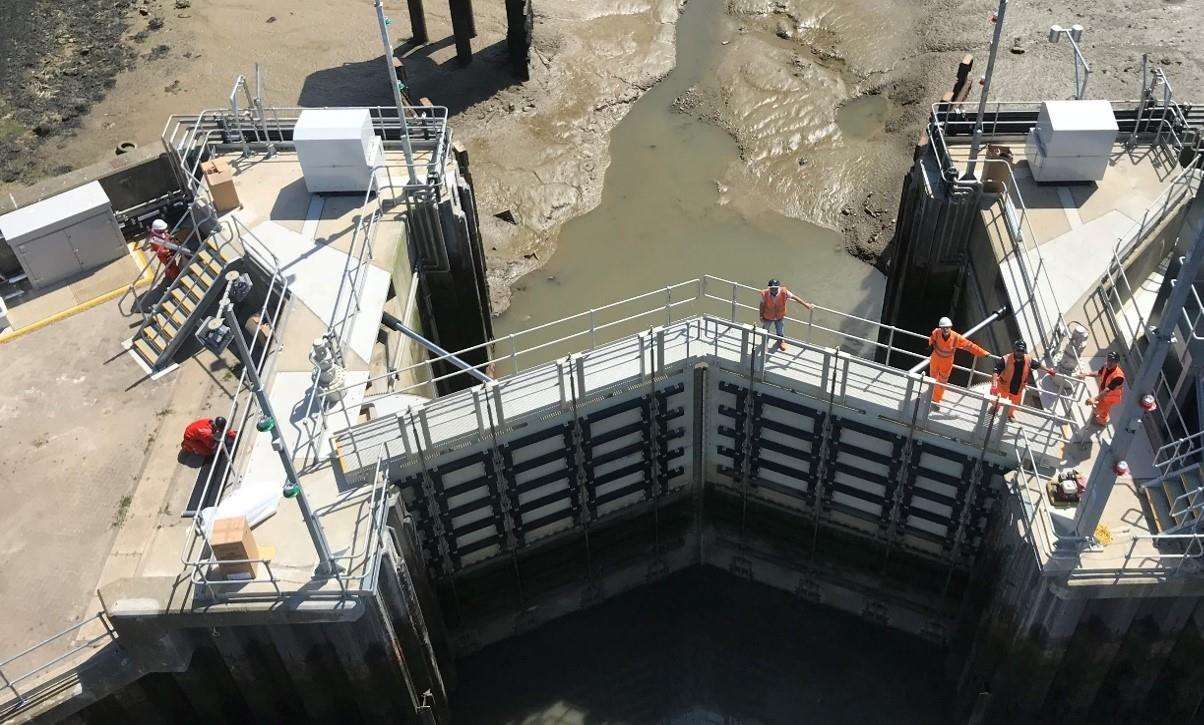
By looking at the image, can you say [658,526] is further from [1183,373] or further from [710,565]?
[1183,373]

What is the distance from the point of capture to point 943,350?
17484mm

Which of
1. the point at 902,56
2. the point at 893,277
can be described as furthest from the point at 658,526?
the point at 902,56

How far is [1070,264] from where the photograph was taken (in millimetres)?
20078

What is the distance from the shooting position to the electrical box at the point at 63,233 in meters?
23.1

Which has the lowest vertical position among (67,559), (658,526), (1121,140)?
(658,526)

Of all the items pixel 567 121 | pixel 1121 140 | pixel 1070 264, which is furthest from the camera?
pixel 567 121

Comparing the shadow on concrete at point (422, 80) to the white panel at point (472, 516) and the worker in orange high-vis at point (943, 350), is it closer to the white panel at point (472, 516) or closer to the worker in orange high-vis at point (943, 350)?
the white panel at point (472, 516)

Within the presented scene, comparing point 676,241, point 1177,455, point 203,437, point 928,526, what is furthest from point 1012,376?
point 203,437

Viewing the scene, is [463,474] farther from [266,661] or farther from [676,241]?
[676,241]

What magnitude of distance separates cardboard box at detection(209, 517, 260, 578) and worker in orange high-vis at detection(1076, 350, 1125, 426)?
12.8 meters

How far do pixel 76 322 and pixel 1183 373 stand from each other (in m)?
21.4

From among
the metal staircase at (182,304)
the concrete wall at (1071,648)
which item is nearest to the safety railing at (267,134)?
the metal staircase at (182,304)

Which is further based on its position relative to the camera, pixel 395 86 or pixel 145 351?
pixel 145 351

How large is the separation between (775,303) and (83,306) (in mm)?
15113
